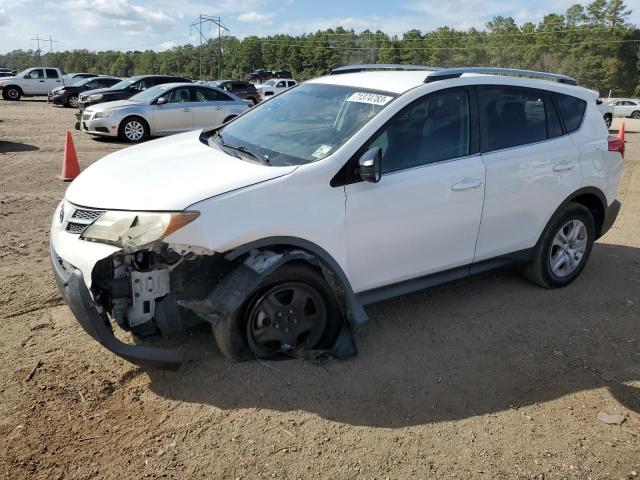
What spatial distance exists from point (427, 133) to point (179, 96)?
11936 millimetres

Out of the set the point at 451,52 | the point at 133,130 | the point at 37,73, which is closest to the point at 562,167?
the point at 133,130

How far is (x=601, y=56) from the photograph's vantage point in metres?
69.2

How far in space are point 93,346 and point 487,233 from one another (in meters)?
2.97

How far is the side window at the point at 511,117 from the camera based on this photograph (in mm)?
4273

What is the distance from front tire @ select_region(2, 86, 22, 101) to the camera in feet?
103

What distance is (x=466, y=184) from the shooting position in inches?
159

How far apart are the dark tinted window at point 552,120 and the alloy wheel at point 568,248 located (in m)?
0.81

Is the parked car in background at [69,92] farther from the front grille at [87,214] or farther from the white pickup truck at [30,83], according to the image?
the front grille at [87,214]

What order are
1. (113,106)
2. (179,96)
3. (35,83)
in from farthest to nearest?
(35,83)
(179,96)
(113,106)

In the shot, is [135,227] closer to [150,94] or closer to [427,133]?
[427,133]

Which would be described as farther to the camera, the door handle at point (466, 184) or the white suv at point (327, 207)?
the door handle at point (466, 184)

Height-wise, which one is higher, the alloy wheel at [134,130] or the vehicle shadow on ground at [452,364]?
the alloy wheel at [134,130]

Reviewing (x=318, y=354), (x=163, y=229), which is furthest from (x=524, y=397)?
(x=163, y=229)

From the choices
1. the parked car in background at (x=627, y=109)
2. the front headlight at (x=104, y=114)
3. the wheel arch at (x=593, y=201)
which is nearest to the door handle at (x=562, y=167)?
the wheel arch at (x=593, y=201)
